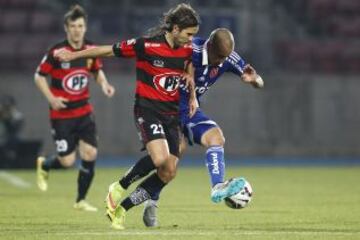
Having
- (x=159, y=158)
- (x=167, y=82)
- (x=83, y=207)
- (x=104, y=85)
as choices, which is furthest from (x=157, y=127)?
(x=104, y=85)

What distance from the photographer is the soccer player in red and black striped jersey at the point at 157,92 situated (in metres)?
9.20

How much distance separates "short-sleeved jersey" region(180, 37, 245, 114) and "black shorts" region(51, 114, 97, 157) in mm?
2930

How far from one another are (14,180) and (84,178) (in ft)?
18.7

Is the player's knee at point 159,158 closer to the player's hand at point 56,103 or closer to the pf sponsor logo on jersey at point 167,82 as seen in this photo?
the pf sponsor logo on jersey at point 167,82

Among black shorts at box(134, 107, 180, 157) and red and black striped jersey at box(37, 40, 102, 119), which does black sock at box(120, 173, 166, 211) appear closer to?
black shorts at box(134, 107, 180, 157)

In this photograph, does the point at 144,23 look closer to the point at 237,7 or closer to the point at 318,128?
the point at 237,7

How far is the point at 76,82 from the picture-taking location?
1267cm

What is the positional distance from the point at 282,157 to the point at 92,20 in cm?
489

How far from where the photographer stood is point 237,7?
22891 millimetres

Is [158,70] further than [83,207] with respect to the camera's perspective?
No

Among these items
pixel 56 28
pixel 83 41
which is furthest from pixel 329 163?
pixel 83 41

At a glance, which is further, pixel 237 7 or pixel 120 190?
pixel 237 7

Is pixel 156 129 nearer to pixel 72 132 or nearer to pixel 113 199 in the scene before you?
pixel 113 199

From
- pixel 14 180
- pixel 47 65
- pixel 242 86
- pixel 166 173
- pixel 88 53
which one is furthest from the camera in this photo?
pixel 242 86
